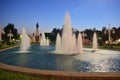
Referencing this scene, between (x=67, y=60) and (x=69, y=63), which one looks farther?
(x=67, y=60)

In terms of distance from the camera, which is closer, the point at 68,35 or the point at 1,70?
the point at 1,70

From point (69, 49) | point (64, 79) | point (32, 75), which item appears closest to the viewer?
point (64, 79)

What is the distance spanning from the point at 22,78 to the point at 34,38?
85.8 metres

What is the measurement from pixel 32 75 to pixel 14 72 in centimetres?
109

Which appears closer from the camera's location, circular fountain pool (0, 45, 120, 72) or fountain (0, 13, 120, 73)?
circular fountain pool (0, 45, 120, 72)

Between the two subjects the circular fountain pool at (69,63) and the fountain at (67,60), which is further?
the fountain at (67,60)

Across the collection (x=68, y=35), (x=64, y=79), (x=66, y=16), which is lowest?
(x=64, y=79)

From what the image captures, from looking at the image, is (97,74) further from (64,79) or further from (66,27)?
(66,27)

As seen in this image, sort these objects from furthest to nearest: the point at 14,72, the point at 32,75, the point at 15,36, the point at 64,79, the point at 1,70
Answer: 1. the point at 15,36
2. the point at 1,70
3. the point at 14,72
4. the point at 32,75
5. the point at 64,79

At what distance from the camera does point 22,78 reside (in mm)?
7797

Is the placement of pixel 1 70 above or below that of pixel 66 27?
below

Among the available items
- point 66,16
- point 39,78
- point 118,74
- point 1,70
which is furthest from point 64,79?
point 66,16

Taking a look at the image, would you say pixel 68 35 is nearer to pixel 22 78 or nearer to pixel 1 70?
pixel 1 70

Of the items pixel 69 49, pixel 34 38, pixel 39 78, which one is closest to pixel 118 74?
pixel 39 78
